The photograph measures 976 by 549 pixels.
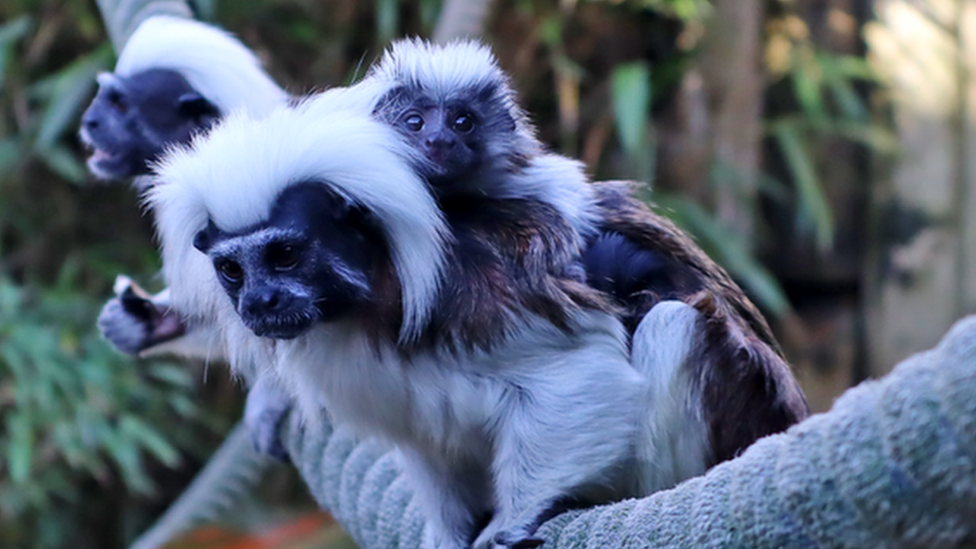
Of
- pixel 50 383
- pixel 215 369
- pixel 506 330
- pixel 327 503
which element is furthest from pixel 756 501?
pixel 215 369

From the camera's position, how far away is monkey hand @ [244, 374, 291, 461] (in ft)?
7.88

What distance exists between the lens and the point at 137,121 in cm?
236

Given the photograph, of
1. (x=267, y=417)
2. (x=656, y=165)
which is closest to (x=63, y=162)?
(x=267, y=417)

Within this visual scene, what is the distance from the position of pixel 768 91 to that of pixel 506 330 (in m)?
3.82

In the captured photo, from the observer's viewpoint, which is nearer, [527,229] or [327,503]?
[527,229]

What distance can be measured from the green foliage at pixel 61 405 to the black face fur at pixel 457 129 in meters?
2.42

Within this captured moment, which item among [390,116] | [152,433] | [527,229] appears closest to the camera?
[527,229]

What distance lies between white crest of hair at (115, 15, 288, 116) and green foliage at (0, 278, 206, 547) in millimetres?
1827

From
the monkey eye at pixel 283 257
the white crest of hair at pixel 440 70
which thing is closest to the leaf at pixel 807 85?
the white crest of hair at pixel 440 70

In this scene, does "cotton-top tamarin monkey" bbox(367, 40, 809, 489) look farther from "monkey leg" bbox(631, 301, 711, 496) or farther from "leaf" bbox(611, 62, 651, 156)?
"leaf" bbox(611, 62, 651, 156)

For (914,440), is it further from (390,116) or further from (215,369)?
(215,369)

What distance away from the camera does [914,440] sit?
2.92 feet

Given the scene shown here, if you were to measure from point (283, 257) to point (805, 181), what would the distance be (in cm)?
356

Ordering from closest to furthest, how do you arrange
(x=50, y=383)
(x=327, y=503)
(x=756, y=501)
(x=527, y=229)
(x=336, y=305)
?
(x=756, y=501) → (x=336, y=305) → (x=527, y=229) → (x=327, y=503) → (x=50, y=383)
